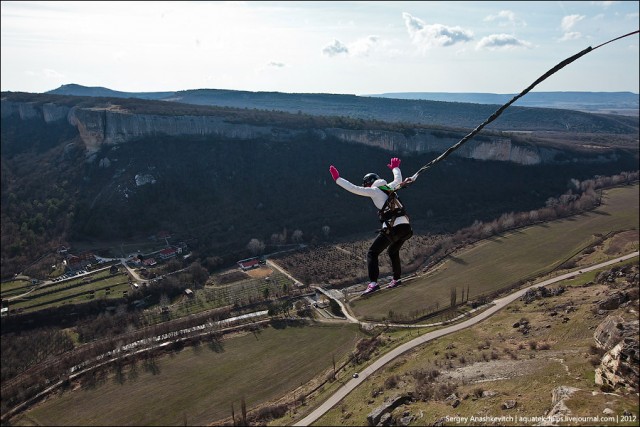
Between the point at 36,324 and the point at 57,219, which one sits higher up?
the point at 57,219

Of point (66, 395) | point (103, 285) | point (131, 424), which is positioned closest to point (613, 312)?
point (131, 424)

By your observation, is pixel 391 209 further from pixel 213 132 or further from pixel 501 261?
pixel 213 132

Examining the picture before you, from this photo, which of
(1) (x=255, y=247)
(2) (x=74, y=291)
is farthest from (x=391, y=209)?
(1) (x=255, y=247)

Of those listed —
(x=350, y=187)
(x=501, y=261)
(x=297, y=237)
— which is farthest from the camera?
(x=297, y=237)

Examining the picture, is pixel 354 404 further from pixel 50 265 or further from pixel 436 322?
pixel 50 265

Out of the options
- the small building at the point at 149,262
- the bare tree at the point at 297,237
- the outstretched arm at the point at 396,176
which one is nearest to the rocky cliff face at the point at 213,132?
the bare tree at the point at 297,237

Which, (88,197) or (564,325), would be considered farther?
(88,197)

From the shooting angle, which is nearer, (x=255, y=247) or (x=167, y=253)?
(x=167, y=253)
